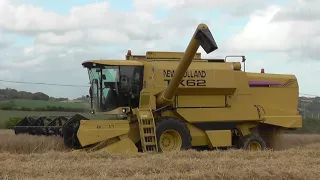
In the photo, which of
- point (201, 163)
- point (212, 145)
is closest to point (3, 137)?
point (212, 145)

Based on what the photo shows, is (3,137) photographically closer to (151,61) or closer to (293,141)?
(151,61)

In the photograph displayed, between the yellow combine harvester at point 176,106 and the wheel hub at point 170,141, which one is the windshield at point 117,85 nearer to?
the yellow combine harvester at point 176,106

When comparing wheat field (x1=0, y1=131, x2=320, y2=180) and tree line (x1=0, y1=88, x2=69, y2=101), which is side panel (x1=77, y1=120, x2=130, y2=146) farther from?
tree line (x1=0, y1=88, x2=69, y2=101)

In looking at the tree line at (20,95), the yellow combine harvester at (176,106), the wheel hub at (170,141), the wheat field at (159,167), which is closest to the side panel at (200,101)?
the yellow combine harvester at (176,106)

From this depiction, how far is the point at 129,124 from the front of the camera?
12.7 m

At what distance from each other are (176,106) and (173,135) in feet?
2.72

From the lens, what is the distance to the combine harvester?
39.9 feet

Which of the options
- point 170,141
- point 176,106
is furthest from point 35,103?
point 170,141

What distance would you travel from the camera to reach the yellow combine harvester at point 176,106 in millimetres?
12164

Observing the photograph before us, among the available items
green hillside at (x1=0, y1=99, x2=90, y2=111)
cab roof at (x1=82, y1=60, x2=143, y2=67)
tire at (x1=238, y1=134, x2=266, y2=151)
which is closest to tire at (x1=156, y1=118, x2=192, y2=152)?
cab roof at (x1=82, y1=60, x2=143, y2=67)

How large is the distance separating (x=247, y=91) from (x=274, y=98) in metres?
1.15

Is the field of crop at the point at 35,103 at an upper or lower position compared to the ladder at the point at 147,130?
upper

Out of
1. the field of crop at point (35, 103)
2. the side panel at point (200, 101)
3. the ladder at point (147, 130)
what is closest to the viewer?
the ladder at point (147, 130)

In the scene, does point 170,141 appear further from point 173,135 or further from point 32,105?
point 32,105
